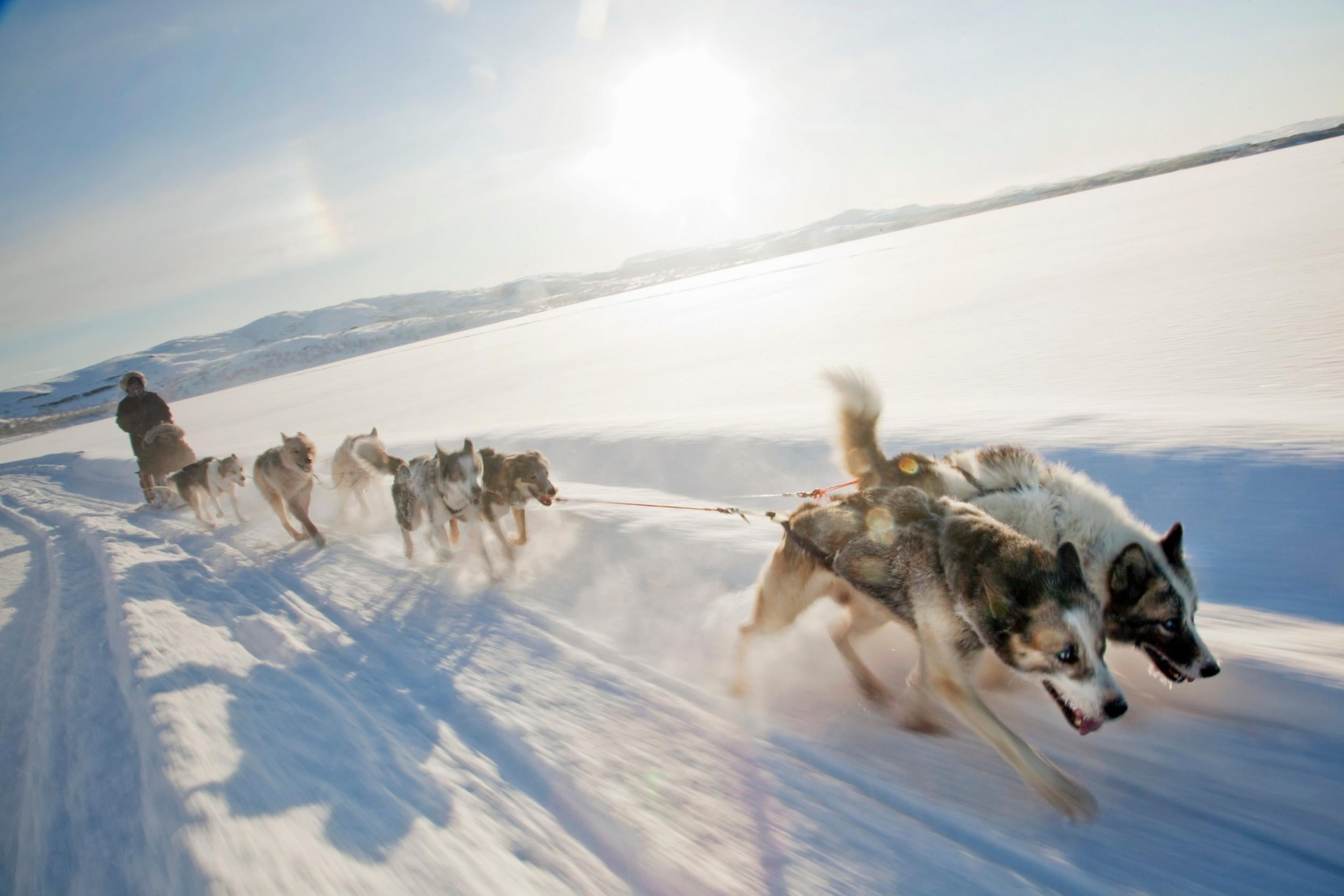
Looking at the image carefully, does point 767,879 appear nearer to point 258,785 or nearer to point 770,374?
point 258,785

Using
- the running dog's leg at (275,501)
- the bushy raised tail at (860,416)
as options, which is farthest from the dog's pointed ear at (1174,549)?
the running dog's leg at (275,501)

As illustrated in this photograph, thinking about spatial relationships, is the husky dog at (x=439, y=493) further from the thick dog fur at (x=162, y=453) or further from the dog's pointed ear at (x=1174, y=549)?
the thick dog fur at (x=162, y=453)

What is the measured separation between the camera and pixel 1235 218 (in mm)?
16656

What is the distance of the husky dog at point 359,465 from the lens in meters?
7.37

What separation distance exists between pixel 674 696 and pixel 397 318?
5669 inches

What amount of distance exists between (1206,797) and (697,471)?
15.9 ft

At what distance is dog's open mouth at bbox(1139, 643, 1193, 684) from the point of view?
2.32 m

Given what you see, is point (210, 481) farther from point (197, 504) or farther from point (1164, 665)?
point (1164, 665)

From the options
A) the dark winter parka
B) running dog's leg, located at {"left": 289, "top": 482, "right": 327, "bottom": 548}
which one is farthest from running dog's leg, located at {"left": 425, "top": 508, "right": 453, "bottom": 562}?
the dark winter parka

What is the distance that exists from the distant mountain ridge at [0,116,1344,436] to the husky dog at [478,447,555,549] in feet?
220

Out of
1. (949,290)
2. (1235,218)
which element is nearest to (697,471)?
(949,290)

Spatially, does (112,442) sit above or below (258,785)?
above

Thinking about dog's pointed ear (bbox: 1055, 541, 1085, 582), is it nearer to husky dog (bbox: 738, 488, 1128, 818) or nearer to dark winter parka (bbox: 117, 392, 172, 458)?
husky dog (bbox: 738, 488, 1128, 818)

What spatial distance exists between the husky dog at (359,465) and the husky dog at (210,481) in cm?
187
